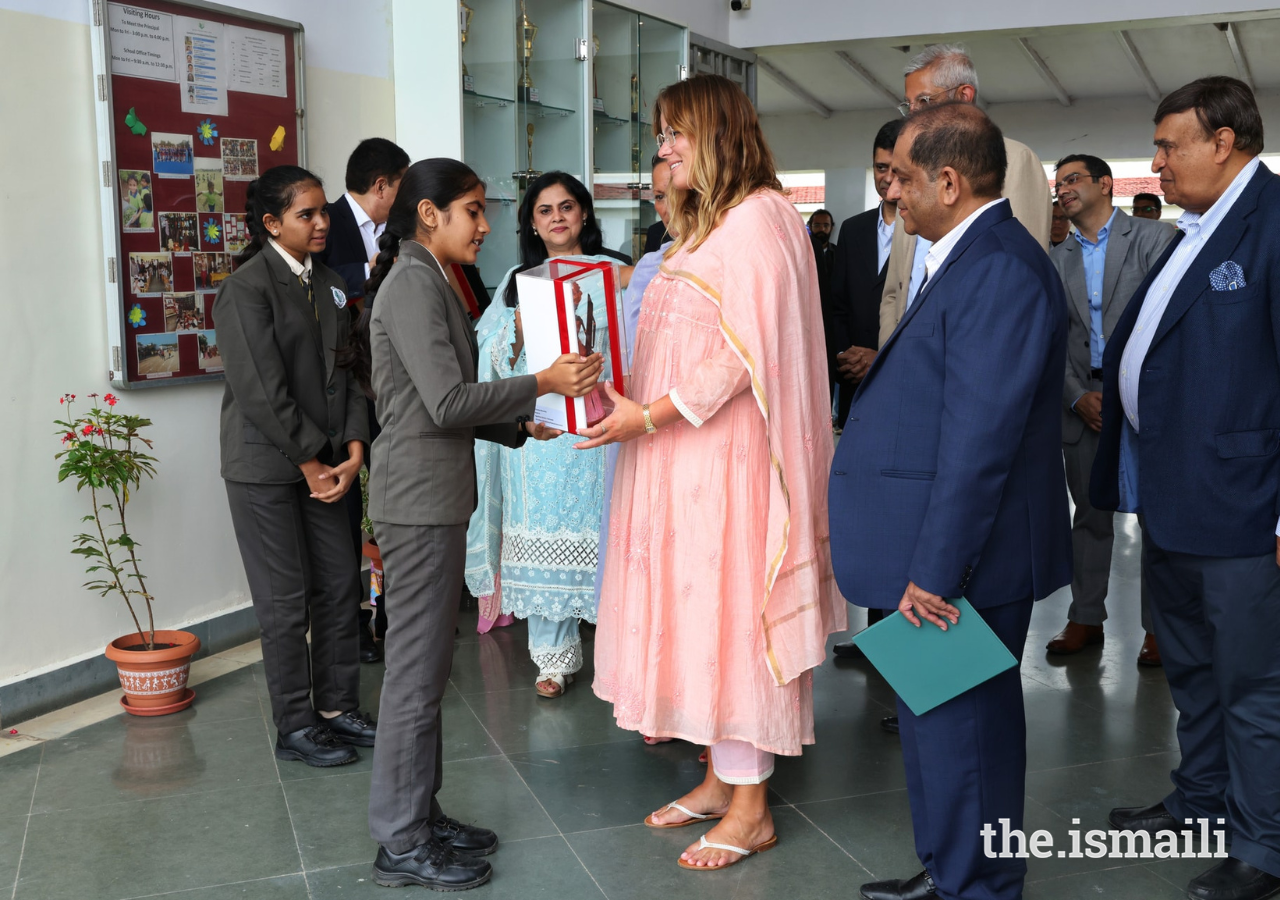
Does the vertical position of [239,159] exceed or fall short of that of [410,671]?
it exceeds it

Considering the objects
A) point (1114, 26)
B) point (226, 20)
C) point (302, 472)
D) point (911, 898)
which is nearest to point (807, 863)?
point (911, 898)

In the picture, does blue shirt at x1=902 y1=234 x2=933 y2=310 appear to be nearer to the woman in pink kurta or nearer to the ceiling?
the woman in pink kurta

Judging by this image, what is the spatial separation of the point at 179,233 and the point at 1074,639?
11.6ft

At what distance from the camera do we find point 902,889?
7.97 feet

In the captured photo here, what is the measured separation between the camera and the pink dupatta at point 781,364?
2.46 meters

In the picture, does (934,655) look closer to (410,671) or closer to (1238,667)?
(1238,667)

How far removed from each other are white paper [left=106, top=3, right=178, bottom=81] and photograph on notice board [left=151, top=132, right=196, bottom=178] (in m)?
0.19

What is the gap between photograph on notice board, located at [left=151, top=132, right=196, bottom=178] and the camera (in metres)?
3.83

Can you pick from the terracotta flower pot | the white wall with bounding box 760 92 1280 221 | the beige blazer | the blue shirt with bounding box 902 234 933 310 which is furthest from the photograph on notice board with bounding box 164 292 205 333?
the white wall with bounding box 760 92 1280 221

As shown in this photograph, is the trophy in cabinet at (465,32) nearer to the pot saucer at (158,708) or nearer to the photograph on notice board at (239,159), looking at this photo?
the photograph on notice board at (239,159)

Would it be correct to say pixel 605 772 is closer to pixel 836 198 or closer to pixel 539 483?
pixel 539 483

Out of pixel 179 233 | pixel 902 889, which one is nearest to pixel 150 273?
pixel 179 233

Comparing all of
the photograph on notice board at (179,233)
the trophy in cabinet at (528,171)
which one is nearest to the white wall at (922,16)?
the trophy in cabinet at (528,171)

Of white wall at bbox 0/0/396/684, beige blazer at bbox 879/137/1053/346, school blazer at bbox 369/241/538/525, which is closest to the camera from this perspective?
school blazer at bbox 369/241/538/525
